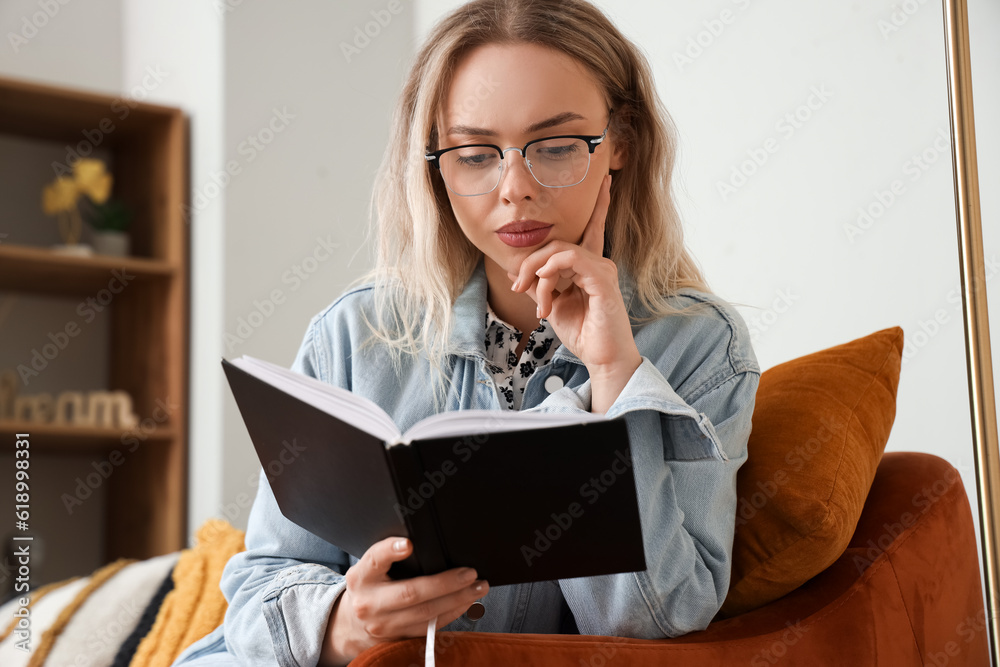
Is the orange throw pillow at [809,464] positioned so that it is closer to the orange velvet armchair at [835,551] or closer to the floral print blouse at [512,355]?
the orange velvet armchair at [835,551]

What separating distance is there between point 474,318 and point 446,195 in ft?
0.67

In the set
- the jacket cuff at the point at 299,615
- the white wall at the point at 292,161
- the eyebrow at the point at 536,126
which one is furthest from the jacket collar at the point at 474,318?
the white wall at the point at 292,161

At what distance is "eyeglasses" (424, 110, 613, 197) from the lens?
105 centimetres

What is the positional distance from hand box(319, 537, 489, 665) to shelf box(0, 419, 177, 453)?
2.23m

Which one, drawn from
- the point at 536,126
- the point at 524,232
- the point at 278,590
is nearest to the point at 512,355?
the point at 524,232

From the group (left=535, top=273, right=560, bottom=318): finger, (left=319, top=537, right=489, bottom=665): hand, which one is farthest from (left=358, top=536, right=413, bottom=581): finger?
(left=535, top=273, right=560, bottom=318): finger

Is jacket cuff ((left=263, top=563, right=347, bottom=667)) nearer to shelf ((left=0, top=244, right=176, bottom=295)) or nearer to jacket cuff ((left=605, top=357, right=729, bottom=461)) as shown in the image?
jacket cuff ((left=605, top=357, right=729, bottom=461))

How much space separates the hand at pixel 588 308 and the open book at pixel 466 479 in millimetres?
236

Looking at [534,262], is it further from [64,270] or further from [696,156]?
[64,270]

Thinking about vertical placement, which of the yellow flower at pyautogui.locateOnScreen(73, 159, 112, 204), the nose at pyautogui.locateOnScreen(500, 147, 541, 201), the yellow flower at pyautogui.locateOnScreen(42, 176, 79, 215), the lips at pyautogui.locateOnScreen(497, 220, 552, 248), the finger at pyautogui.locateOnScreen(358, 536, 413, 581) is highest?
the yellow flower at pyautogui.locateOnScreen(73, 159, 112, 204)

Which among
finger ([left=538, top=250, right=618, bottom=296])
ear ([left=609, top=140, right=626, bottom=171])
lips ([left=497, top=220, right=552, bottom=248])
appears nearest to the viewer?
finger ([left=538, top=250, right=618, bottom=296])

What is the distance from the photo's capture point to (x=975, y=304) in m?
0.87

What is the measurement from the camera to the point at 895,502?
1.08 m

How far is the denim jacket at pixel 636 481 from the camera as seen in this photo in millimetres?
882
